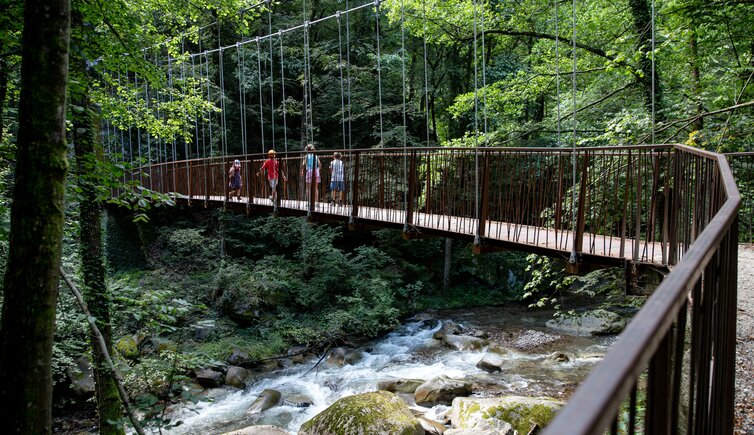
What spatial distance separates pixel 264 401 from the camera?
24.5 ft

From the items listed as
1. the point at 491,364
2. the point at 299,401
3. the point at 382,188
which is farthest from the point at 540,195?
the point at 299,401

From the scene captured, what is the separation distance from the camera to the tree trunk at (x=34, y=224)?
201cm

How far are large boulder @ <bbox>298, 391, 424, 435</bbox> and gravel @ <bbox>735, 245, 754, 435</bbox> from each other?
3.07 metres

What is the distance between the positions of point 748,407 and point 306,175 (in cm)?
612

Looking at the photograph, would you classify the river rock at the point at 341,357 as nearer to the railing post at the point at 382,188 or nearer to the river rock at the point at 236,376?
the river rock at the point at 236,376

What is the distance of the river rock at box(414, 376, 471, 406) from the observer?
23.2 feet

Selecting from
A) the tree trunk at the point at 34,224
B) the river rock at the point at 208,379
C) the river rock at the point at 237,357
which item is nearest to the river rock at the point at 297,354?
the river rock at the point at 237,357

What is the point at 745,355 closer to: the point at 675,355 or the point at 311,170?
the point at 675,355

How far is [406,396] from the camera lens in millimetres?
7410

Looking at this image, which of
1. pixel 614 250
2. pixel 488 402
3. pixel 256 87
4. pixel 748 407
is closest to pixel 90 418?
pixel 488 402

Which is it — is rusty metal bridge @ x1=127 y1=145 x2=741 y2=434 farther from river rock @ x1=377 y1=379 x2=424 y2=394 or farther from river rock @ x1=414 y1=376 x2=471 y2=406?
river rock @ x1=377 y1=379 x2=424 y2=394

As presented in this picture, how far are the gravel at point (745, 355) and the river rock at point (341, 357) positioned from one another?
627cm

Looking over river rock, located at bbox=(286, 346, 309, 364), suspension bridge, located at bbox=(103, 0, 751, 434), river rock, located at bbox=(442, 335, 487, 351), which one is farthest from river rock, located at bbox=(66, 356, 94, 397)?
river rock, located at bbox=(442, 335, 487, 351)

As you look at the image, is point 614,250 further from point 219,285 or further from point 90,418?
point 219,285
